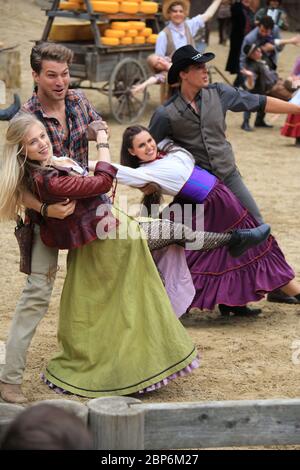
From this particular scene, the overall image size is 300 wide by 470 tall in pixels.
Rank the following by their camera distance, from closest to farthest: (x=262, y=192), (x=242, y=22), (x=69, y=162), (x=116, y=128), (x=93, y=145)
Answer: (x=69, y=162) → (x=262, y=192) → (x=93, y=145) → (x=116, y=128) → (x=242, y=22)

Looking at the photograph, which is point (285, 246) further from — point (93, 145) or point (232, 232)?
point (93, 145)

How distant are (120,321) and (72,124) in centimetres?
91

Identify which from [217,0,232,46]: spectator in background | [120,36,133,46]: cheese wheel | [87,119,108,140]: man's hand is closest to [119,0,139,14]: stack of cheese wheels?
[120,36,133,46]: cheese wheel

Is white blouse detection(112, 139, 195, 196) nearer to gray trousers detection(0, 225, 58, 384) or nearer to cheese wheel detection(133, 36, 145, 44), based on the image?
gray trousers detection(0, 225, 58, 384)

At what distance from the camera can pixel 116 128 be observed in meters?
12.1

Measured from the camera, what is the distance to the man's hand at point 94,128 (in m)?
4.40

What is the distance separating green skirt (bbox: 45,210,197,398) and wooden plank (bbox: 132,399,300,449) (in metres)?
1.19

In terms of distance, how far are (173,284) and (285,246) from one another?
2174 millimetres

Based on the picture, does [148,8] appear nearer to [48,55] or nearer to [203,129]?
[203,129]

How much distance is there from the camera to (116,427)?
301 centimetres

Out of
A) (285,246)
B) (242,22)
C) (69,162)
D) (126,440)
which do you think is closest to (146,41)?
(242,22)

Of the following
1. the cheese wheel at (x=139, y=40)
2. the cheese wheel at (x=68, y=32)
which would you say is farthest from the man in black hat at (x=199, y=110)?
the cheese wheel at (x=68, y=32)

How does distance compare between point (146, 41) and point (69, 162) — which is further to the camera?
point (146, 41)

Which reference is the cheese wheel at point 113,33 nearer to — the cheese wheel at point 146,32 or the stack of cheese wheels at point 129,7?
the stack of cheese wheels at point 129,7
